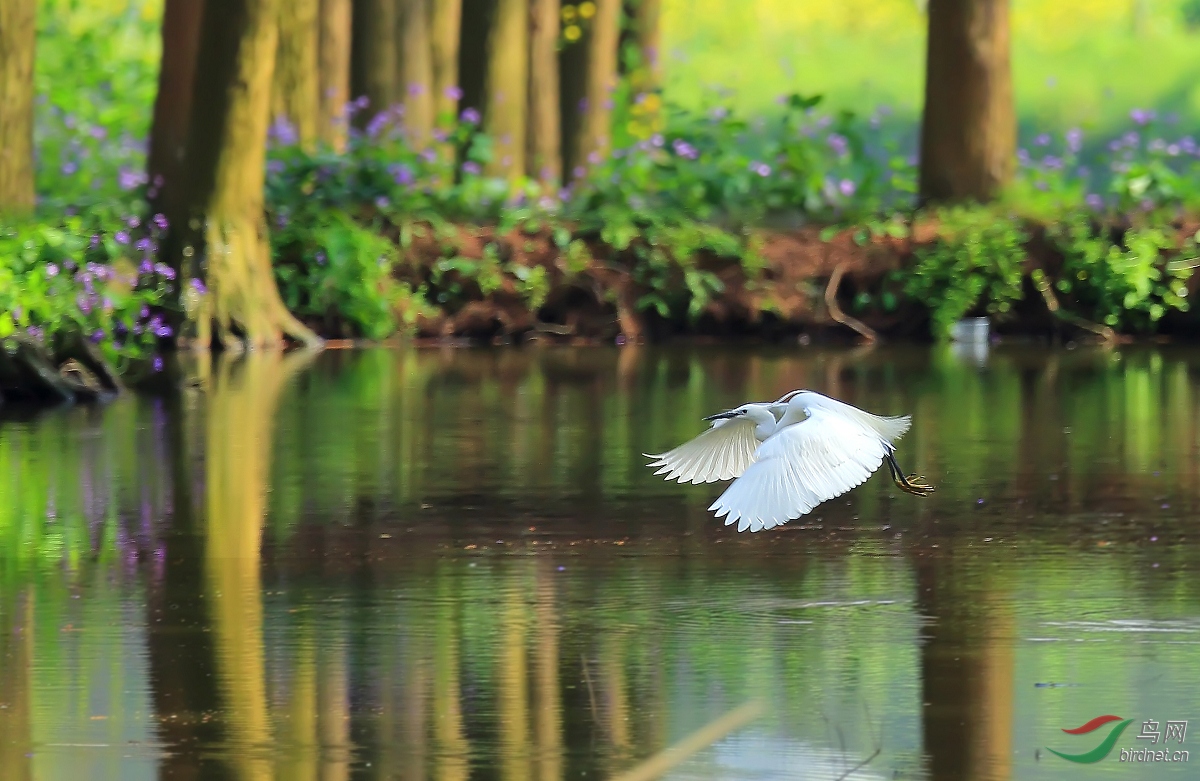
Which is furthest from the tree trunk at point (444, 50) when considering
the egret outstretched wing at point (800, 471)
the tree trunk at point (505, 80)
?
the egret outstretched wing at point (800, 471)

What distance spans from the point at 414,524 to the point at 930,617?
9.47 ft

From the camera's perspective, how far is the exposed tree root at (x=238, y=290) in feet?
65.4

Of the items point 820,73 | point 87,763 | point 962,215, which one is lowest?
point 87,763

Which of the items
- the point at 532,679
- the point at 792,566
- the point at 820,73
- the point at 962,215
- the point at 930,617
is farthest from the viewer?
the point at 820,73

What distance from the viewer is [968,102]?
75.5 ft

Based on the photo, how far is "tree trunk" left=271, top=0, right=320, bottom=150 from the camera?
24.5m

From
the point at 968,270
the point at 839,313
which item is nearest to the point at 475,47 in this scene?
the point at 839,313

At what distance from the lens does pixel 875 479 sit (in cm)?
1206

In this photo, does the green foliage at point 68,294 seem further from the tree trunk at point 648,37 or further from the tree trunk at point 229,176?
the tree trunk at point 648,37

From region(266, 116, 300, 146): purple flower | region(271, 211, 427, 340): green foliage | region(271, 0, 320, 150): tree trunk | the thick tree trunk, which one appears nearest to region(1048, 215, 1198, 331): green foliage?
region(271, 211, 427, 340): green foliage

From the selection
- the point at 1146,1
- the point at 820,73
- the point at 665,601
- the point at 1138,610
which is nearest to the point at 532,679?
the point at 665,601

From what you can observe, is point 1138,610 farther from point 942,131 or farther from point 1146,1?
point 1146,1

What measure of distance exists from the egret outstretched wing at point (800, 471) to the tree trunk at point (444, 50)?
2217 cm

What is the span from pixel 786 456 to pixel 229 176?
13029 mm
